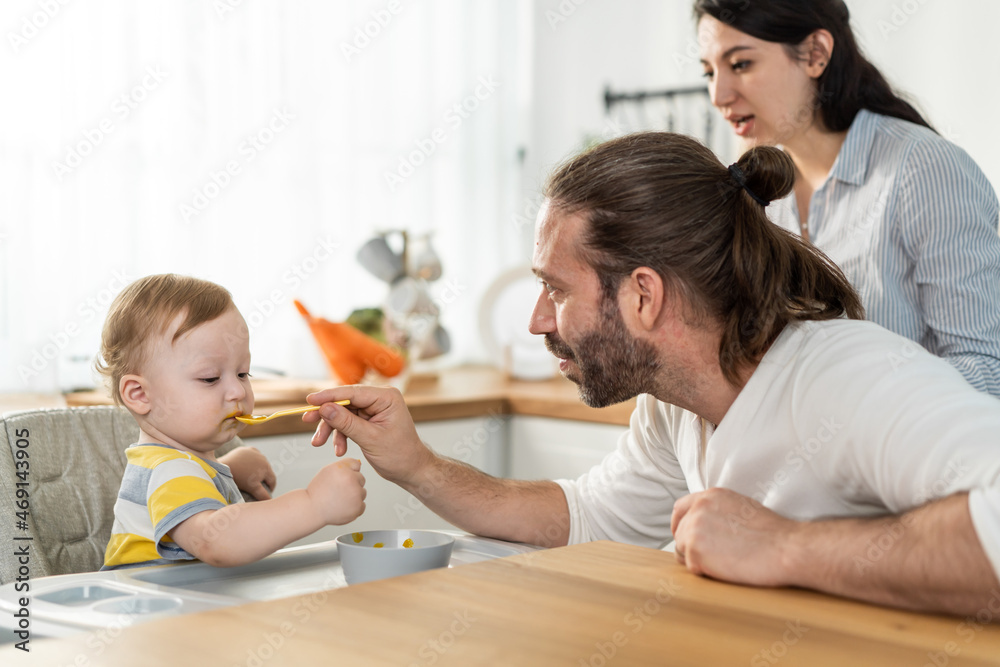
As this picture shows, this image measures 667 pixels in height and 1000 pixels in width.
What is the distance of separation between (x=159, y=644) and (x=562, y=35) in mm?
2940

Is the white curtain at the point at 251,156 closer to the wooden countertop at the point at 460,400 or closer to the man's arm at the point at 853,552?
the wooden countertop at the point at 460,400

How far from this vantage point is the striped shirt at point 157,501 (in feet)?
3.51

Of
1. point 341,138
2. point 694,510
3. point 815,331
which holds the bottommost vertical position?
point 694,510

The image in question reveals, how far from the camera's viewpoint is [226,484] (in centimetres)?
122

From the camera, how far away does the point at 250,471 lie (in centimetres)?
136

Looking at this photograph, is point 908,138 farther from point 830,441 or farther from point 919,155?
point 830,441

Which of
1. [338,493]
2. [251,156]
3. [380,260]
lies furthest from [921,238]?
[251,156]

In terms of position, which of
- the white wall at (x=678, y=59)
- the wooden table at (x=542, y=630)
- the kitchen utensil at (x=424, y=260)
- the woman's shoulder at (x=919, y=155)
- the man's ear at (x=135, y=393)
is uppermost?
the white wall at (x=678, y=59)

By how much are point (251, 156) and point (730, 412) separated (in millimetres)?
1865

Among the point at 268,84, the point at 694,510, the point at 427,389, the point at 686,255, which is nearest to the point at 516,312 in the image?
the point at 427,389

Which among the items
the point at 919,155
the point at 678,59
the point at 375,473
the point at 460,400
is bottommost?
the point at 375,473

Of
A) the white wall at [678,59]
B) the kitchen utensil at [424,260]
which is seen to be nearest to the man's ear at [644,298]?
the white wall at [678,59]

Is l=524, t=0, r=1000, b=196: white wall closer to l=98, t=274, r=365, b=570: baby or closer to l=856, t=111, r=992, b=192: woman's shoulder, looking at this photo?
l=856, t=111, r=992, b=192: woman's shoulder

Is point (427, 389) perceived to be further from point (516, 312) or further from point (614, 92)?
point (614, 92)
